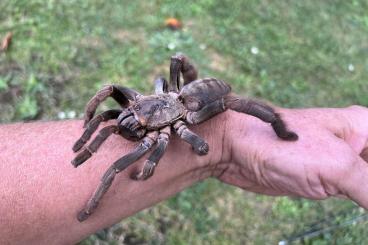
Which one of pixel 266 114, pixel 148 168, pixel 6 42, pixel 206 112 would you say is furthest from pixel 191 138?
pixel 6 42

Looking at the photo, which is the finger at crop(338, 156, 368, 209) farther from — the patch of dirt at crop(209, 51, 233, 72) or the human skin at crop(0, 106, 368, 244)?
the patch of dirt at crop(209, 51, 233, 72)

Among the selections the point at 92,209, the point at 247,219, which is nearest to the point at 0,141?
the point at 92,209

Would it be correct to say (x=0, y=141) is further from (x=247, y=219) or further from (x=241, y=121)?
(x=247, y=219)

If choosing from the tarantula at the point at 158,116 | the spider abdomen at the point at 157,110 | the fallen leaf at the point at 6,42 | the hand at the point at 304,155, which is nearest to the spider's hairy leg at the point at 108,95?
the tarantula at the point at 158,116

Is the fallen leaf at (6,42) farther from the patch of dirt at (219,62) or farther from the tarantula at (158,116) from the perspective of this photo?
the tarantula at (158,116)

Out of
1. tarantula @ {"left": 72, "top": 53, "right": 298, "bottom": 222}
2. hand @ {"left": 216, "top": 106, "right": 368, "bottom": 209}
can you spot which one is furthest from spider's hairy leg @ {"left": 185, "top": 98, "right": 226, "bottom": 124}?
hand @ {"left": 216, "top": 106, "right": 368, "bottom": 209}
